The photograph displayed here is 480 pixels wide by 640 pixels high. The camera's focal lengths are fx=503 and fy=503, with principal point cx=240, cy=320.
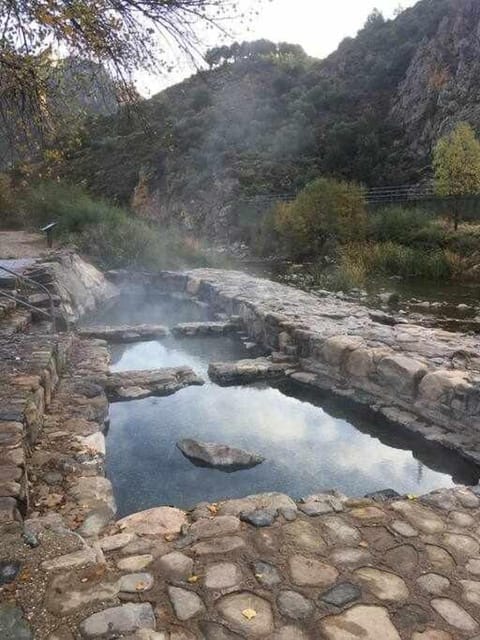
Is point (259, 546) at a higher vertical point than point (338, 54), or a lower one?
lower

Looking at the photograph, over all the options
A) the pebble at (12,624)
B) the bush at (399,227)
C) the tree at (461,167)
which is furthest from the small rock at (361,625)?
the tree at (461,167)

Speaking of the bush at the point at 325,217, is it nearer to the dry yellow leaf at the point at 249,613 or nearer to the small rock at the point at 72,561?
the small rock at the point at 72,561

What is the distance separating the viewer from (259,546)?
2771mm

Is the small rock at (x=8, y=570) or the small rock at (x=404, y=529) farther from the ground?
the small rock at (x=8, y=570)

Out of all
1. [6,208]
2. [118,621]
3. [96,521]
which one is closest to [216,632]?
[118,621]

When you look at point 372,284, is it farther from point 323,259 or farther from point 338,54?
point 338,54

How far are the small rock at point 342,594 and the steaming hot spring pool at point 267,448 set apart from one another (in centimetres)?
145

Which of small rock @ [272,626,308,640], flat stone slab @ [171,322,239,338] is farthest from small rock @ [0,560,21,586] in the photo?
flat stone slab @ [171,322,239,338]

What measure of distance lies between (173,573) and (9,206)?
2016cm

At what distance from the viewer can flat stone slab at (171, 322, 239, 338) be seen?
8727 mm

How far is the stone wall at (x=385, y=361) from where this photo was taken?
15.8 feet

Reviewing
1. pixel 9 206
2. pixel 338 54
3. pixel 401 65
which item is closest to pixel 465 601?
pixel 9 206

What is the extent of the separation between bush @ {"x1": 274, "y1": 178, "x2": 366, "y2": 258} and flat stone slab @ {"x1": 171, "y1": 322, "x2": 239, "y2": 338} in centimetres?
1155

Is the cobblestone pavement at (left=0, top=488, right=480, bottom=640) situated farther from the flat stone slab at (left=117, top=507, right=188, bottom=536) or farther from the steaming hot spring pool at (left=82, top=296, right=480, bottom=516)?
the steaming hot spring pool at (left=82, top=296, right=480, bottom=516)
